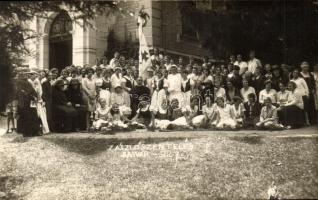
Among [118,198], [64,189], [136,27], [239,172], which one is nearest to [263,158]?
[239,172]

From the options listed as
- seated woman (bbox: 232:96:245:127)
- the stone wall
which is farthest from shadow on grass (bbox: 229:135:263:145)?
the stone wall

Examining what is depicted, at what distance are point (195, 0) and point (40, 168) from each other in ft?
11.1

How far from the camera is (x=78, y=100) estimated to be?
7367 millimetres

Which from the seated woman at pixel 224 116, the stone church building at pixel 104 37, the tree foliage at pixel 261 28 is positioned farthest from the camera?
the stone church building at pixel 104 37

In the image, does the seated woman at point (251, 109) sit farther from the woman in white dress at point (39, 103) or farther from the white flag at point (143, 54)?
the woman in white dress at point (39, 103)

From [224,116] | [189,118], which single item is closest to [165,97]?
[189,118]

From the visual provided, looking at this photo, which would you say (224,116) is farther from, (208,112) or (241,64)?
(241,64)

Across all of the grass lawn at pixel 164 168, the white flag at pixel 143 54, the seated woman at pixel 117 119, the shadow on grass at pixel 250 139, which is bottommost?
the grass lawn at pixel 164 168

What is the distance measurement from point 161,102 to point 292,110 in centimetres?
231

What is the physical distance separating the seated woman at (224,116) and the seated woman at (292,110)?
2.40 ft

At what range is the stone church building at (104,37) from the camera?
8320 mm

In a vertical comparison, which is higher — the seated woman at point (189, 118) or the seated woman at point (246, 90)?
the seated woman at point (246, 90)

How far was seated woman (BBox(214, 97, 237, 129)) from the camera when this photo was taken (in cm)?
644

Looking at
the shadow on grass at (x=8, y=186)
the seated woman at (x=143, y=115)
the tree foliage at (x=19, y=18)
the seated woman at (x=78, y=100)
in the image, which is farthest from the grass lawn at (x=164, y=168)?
the seated woman at (x=143, y=115)
